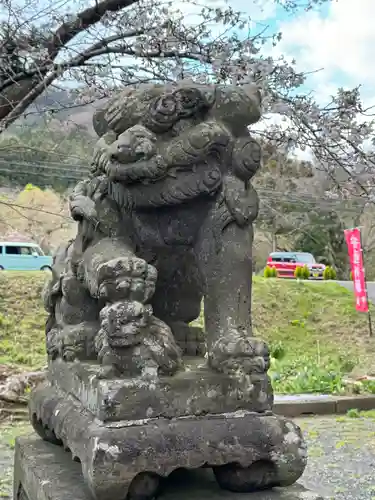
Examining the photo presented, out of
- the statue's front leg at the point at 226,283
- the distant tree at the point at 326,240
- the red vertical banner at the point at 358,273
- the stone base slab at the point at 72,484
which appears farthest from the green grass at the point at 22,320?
the distant tree at the point at 326,240

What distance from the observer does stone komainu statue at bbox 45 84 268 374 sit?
1.61m

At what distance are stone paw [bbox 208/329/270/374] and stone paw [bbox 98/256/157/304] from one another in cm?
24

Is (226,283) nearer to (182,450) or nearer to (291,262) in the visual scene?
(182,450)

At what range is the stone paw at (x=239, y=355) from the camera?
163cm

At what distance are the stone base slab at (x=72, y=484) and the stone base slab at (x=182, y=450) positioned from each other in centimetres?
4

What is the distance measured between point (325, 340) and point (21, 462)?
353 inches

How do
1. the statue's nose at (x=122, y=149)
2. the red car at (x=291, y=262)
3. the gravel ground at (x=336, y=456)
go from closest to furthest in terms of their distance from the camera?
the statue's nose at (x=122, y=149) < the gravel ground at (x=336, y=456) < the red car at (x=291, y=262)

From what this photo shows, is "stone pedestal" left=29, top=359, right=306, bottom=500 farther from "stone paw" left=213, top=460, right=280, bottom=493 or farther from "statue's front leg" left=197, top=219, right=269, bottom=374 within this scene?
"statue's front leg" left=197, top=219, right=269, bottom=374

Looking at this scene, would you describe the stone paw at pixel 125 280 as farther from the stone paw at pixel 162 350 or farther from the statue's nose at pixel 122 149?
the statue's nose at pixel 122 149

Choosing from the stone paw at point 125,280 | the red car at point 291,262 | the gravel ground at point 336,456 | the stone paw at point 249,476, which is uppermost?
the red car at point 291,262

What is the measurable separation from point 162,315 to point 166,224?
0.37m

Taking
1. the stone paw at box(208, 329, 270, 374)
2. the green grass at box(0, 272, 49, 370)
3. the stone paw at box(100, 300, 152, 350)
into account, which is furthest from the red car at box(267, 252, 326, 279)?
the stone paw at box(100, 300, 152, 350)

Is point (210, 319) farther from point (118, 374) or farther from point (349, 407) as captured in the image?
point (349, 407)

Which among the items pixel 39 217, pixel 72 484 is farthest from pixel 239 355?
pixel 39 217
